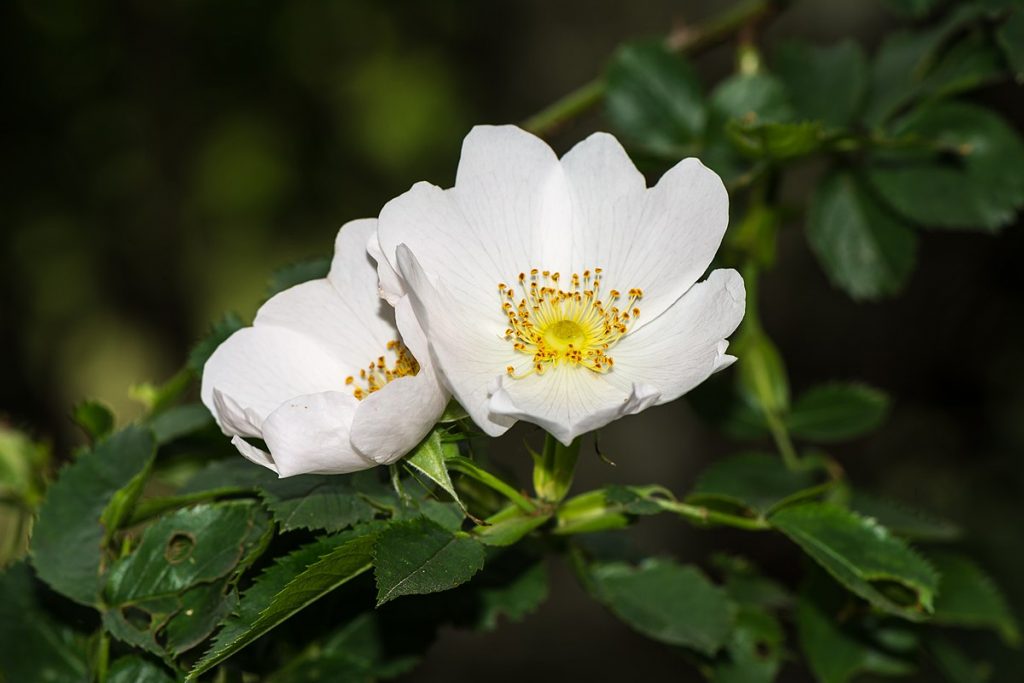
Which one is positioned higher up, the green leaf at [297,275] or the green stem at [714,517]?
the green leaf at [297,275]

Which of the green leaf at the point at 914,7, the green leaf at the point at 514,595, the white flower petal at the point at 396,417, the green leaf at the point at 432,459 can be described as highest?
the white flower petal at the point at 396,417

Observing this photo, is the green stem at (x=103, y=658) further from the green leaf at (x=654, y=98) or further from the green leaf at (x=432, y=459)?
the green leaf at (x=654, y=98)

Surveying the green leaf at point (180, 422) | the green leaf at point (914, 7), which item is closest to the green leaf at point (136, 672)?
the green leaf at point (180, 422)

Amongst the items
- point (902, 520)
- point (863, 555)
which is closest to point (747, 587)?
point (902, 520)

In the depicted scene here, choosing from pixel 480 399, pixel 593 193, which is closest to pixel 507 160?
pixel 593 193

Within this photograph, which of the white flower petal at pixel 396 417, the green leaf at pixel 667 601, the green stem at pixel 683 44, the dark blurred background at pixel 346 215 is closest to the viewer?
the white flower petal at pixel 396 417

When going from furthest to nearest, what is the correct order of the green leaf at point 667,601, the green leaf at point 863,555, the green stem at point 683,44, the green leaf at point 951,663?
1. the green stem at point 683,44
2. the green leaf at point 951,663
3. the green leaf at point 667,601
4. the green leaf at point 863,555

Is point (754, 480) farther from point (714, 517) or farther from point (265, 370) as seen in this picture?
point (265, 370)

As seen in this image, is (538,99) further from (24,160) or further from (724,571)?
(724,571)
